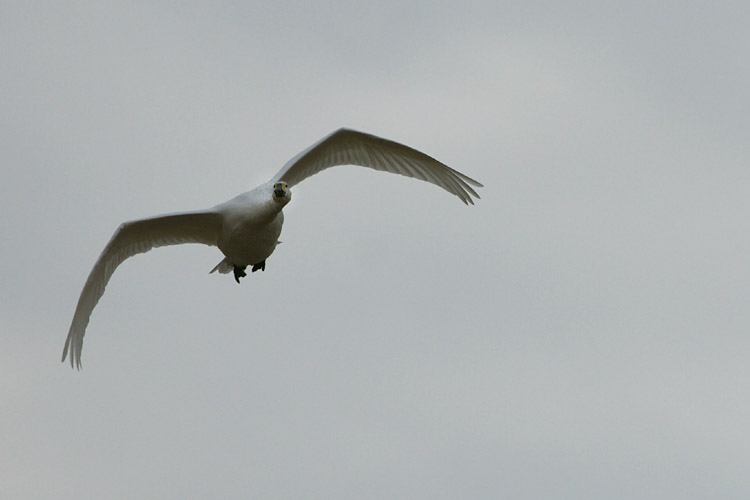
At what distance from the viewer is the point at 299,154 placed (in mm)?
31719

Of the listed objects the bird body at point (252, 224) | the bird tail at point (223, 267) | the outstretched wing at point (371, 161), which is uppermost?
the outstretched wing at point (371, 161)

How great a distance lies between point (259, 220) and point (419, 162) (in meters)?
4.05

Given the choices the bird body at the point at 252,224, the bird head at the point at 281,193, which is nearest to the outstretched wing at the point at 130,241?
the bird body at the point at 252,224

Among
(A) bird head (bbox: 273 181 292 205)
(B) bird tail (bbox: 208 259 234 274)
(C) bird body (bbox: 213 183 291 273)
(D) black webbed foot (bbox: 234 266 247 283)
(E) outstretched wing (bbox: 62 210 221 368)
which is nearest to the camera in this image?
(A) bird head (bbox: 273 181 292 205)

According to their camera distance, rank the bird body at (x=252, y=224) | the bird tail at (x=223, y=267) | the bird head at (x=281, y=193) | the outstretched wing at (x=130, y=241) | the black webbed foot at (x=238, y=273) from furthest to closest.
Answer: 1. the bird tail at (x=223, y=267)
2. the black webbed foot at (x=238, y=273)
3. the outstretched wing at (x=130, y=241)
4. the bird body at (x=252, y=224)
5. the bird head at (x=281, y=193)

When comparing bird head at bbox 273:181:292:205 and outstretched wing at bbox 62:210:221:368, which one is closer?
bird head at bbox 273:181:292:205

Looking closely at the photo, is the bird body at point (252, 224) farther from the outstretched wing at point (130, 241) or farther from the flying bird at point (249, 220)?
the outstretched wing at point (130, 241)

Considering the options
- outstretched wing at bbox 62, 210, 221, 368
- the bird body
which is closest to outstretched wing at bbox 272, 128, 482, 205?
the bird body

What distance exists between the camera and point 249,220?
30.6 metres

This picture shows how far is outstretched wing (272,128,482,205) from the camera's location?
104ft

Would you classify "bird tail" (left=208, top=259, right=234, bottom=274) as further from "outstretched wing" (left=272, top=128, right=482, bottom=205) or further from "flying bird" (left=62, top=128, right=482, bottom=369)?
"outstretched wing" (left=272, top=128, right=482, bottom=205)

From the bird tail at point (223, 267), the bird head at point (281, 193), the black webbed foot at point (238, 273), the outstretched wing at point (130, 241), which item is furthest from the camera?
the bird tail at point (223, 267)

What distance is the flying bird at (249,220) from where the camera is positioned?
30859mm

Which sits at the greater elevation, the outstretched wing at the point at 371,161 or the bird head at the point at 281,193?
the outstretched wing at the point at 371,161
